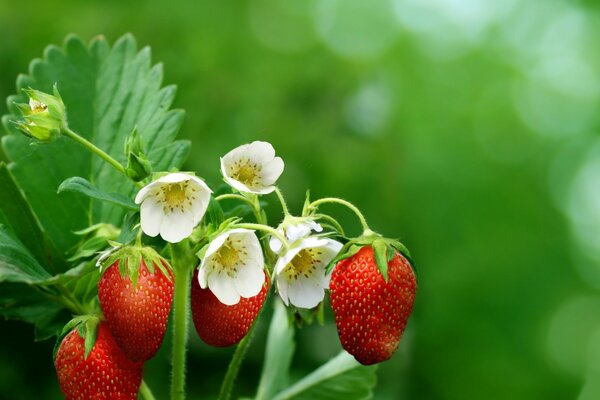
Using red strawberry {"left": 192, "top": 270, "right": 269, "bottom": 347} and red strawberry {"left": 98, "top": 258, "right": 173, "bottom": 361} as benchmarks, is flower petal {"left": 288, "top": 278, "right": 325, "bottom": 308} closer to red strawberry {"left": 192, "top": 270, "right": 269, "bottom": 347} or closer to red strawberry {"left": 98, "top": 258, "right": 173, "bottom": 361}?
red strawberry {"left": 192, "top": 270, "right": 269, "bottom": 347}

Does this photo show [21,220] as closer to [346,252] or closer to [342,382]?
[346,252]

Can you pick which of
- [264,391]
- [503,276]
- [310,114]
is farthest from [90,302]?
[503,276]

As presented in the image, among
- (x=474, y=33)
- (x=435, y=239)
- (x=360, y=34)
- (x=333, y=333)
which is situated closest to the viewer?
(x=333, y=333)

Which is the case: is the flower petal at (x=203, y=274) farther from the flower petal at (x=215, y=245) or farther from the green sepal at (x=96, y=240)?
the green sepal at (x=96, y=240)

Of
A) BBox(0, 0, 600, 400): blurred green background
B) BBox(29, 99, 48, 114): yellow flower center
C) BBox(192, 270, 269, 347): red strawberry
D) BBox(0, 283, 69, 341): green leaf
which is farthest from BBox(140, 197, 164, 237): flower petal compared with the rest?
BBox(0, 0, 600, 400): blurred green background

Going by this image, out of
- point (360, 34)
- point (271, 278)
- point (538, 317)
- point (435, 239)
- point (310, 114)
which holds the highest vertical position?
point (271, 278)

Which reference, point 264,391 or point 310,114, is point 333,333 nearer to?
point 310,114
